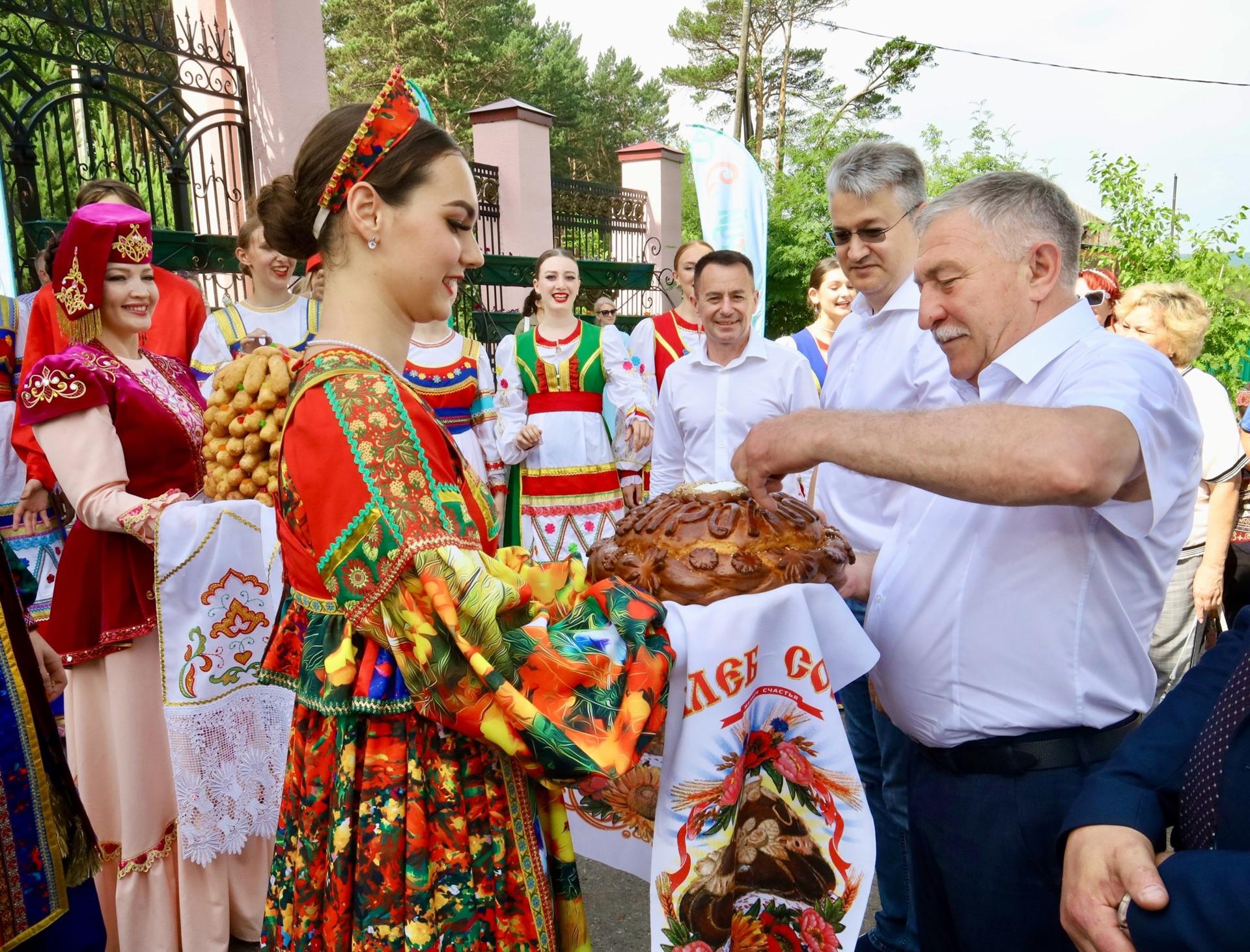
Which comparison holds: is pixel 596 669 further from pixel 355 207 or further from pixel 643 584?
pixel 355 207

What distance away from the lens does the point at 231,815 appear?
2777 millimetres

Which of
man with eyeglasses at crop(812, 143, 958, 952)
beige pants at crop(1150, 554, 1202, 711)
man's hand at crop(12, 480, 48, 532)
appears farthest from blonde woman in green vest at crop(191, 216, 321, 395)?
beige pants at crop(1150, 554, 1202, 711)

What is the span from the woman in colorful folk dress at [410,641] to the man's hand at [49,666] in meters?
0.90

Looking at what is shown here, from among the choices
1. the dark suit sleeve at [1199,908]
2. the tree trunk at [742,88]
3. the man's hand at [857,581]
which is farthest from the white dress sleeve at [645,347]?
the tree trunk at [742,88]

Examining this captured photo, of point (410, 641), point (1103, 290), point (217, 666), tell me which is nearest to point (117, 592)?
point (217, 666)

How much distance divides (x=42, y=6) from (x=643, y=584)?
7922mm

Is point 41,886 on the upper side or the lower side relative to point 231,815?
upper

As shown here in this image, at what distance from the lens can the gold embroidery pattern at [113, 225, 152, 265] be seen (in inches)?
115

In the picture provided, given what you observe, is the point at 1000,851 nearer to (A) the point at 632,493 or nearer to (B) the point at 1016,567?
(B) the point at 1016,567

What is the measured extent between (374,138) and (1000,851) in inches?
68.0

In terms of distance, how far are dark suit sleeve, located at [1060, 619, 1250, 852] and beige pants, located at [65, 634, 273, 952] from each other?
2621mm

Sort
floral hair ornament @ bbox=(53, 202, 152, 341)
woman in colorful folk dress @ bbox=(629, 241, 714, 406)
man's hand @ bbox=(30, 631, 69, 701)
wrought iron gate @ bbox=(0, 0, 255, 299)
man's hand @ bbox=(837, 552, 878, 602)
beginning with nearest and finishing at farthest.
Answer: man's hand @ bbox=(837, 552, 878, 602) → man's hand @ bbox=(30, 631, 69, 701) → floral hair ornament @ bbox=(53, 202, 152, 341) → woman in colorful folk dress @ bbox=(629, 241, 714, 406) → wrought iron gate @ bbox=(0, 0, 255, 299)

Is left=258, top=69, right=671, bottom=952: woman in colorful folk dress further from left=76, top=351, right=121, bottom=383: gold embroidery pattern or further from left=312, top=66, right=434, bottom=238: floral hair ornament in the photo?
left=76, top=351, right=121, bottom=383: gold embroidery pattern

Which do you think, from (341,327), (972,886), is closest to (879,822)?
(972,886)
